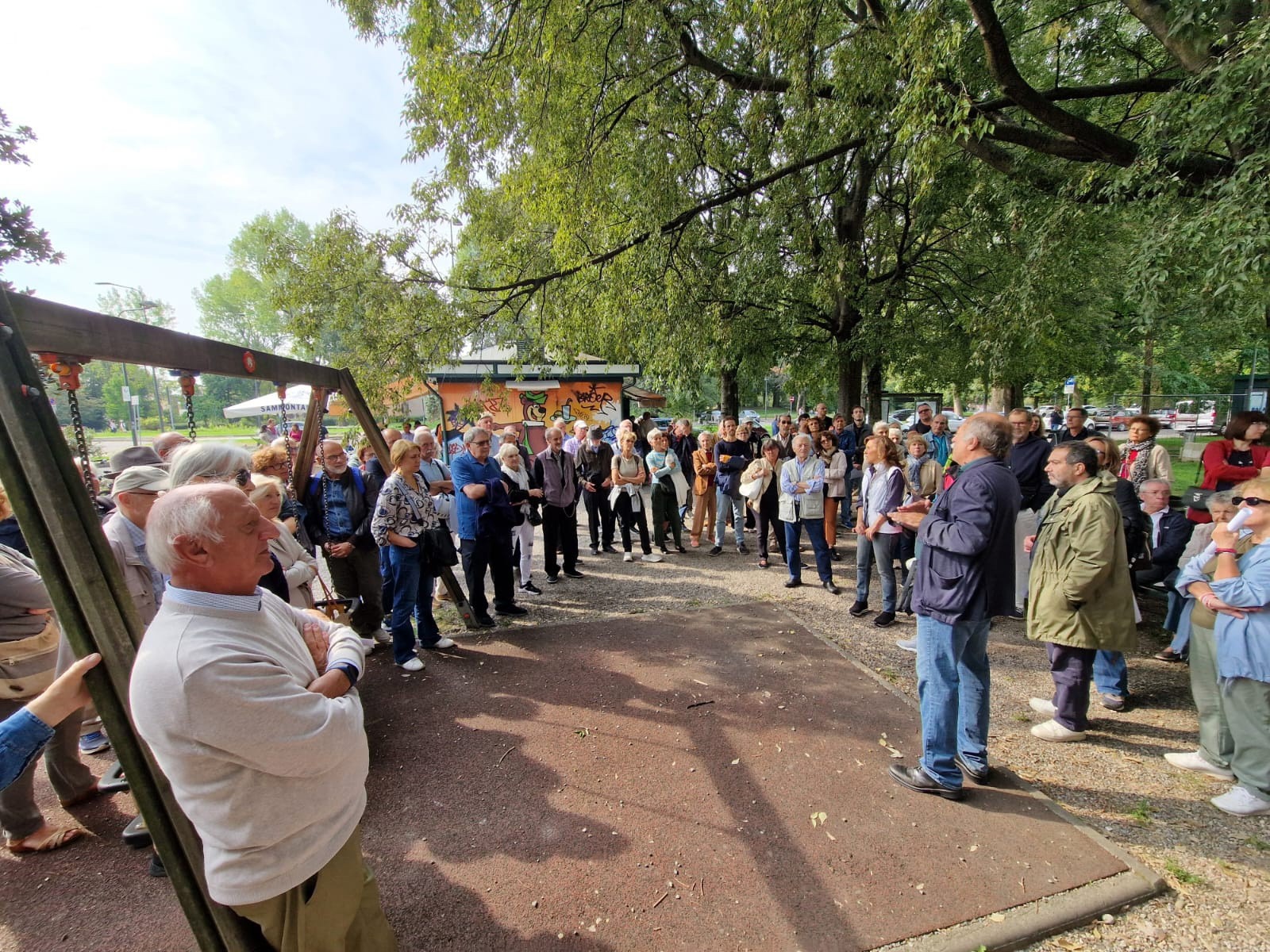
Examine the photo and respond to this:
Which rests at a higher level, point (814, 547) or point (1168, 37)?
point (1168, 37)

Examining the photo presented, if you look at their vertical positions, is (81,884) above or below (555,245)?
below

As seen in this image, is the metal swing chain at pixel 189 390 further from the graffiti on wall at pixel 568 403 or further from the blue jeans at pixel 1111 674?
the graffiti on wall at pixel 568 403

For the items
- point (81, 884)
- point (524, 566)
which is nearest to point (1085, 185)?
point (524, 566)

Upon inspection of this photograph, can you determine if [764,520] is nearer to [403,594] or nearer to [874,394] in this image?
[403,594]

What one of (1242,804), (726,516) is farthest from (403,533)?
(1242,804)

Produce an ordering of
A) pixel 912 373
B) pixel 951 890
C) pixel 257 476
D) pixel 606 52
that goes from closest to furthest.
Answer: pixel 951 890
pixel 257 476
pixel 606 52
pixel 912 373

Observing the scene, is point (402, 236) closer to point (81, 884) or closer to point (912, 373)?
point (81, 884)

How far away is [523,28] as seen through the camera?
19.9 feet

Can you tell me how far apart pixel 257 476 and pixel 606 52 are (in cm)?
622

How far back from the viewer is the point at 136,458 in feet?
12.2

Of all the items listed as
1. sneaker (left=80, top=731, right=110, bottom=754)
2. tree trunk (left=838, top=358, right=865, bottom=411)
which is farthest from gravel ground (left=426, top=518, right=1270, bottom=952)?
tree trunk (left=838, top=358, right=865, bottom=411)

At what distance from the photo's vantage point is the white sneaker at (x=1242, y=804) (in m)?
2.74

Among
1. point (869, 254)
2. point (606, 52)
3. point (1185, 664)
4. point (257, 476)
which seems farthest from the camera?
point (869, 254)

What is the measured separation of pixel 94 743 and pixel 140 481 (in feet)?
6.93
